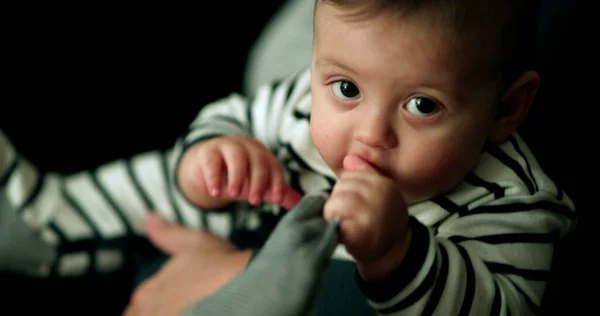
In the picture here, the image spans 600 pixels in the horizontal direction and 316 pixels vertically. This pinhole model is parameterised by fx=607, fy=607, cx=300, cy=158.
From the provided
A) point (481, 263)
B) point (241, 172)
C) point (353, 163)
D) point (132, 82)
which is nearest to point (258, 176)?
point (241, 172)

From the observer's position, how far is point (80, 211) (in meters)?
0.88

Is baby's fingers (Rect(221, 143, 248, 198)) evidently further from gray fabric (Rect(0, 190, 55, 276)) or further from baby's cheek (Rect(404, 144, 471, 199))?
gray fabric (Rect(0, 190, 55, 276))

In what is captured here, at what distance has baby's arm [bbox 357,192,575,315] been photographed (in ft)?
1.63

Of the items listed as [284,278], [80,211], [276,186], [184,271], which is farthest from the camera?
[80,211]

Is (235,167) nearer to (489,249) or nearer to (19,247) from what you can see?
(489,249)

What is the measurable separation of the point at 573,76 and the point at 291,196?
1.11ft

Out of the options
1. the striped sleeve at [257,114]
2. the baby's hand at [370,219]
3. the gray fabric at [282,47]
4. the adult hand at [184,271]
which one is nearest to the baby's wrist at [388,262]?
the baby's hand at [370,219]

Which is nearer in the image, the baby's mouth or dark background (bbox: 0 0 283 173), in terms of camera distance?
the baby's mouth

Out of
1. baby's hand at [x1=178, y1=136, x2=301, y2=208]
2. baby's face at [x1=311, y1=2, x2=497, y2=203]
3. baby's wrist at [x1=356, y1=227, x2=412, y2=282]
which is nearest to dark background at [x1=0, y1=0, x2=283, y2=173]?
baby's hand at [x1=178, y1=136, x2=301, y2=208]

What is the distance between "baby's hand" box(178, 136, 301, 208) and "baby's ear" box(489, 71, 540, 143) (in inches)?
8.7

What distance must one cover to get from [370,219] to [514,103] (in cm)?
23

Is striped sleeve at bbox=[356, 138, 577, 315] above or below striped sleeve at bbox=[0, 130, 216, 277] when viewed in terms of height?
above

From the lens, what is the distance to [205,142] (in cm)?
71

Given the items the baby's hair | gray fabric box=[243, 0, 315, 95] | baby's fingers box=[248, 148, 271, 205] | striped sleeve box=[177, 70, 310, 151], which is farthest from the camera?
gray fabric box=[243, 0, 315, 95]
